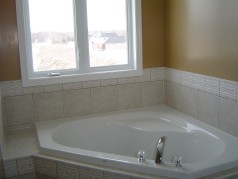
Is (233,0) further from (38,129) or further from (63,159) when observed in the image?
(38,129)

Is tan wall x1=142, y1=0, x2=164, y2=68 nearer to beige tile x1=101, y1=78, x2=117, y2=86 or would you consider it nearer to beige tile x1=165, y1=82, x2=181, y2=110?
beige tile x1=165, y1=82, x2=181, y2=110

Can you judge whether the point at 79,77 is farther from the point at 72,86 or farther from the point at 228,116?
the point at 228,116

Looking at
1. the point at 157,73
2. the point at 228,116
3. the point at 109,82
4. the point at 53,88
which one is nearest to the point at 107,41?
the point at 109,82

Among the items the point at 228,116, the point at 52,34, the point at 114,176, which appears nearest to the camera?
the point at 114,176

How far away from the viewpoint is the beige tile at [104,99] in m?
2.98

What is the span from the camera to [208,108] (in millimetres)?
2562

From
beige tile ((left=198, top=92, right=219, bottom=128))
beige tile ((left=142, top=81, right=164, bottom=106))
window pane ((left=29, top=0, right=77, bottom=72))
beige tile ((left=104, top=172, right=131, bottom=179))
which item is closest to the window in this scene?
window pane ((left=29, top=0, right=77, bottom=72))

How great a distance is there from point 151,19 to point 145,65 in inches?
19.5

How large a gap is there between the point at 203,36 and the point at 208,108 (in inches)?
25.2

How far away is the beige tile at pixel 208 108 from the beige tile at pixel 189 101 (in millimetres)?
63

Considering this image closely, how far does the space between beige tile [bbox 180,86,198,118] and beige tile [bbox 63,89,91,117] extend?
959 millimetres

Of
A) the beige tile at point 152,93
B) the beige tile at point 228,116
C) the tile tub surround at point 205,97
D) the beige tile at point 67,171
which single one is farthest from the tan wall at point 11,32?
the beige tile at point 228,116

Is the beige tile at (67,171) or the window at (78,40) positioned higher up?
the window at (78,40)

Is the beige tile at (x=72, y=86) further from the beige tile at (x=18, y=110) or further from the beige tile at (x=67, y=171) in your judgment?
the beige tile at (x=67, y=171)
